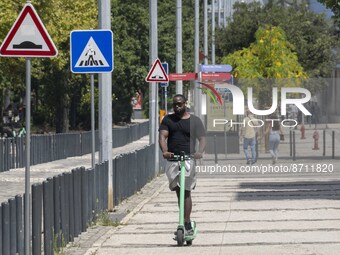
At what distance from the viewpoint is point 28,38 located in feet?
43.9

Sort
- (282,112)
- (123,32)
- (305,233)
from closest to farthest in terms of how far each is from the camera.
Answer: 1. (305,233)
2. (282,112)
3. (123,32)

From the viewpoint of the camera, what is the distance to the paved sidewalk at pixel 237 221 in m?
16.4

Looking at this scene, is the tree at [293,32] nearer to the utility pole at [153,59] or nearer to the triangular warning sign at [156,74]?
the utility pole at [153,59]

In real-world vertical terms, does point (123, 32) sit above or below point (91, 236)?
above

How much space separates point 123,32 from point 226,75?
25.3 meters

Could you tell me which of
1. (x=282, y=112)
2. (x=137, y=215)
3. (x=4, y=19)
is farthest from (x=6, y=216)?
(x=4, y=19)

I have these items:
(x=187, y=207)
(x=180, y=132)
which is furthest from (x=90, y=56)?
(x=187, y=207)

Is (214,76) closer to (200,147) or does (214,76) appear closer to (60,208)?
(200,147)

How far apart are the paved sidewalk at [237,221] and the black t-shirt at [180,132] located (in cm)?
120

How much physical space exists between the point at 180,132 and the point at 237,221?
132 inches

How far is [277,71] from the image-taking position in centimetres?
6028

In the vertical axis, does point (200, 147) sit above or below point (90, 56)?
A: below

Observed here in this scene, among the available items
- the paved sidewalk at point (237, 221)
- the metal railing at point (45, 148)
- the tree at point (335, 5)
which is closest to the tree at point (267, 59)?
the metal railing at point (45, 148)

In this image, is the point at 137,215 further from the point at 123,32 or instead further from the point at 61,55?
the point at 123,32
